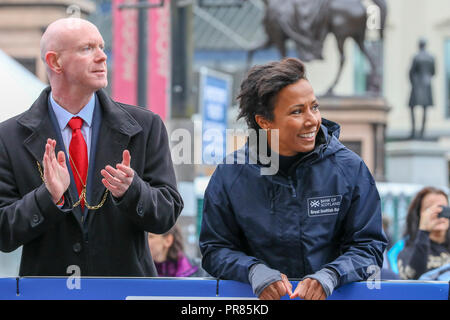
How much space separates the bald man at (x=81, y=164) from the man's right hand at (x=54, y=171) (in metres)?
0.07

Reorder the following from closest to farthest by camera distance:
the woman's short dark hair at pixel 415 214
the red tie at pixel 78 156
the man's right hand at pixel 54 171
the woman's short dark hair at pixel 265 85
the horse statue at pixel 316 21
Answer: the man's right hand at pixel 54 171
the woman's short dark hair at pixel 265 85
the red tie at pixel 78 156
the woman's short dark hair at pixel 415 214
the horse statue at pixel 316 21

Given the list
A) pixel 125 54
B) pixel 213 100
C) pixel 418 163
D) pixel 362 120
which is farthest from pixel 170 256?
pixel 418 163

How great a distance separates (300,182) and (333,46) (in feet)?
95.8

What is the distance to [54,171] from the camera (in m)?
2.48

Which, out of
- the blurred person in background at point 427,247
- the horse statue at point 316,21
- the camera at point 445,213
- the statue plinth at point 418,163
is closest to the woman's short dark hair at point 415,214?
the blurred person in background at point 427,247

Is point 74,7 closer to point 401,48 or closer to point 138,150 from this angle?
point 138,150

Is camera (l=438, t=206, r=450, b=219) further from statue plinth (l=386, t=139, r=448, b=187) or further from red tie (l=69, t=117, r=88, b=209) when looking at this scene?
statue plinth (l=386, t=139, r=448, b=187)

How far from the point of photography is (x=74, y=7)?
39.6ft

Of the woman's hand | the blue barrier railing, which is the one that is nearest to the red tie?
the blue barrier railing

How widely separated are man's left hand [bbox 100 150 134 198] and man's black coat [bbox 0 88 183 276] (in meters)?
0.13

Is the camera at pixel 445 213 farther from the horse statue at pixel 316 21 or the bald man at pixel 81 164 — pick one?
the horse statue at pixel 316 21

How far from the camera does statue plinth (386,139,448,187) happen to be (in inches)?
660

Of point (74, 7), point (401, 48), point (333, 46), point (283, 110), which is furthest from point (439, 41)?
point (283, 110)

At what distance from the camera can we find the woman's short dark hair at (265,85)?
259cm
